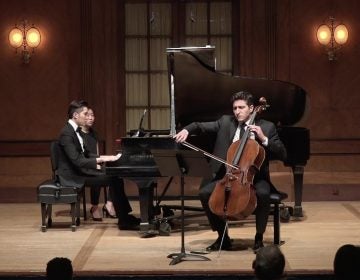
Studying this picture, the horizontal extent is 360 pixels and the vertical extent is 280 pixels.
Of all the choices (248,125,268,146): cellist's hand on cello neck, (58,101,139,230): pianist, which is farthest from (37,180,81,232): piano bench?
(248,125,268,146): cellist's hand on cello neck

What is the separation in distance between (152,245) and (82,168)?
51.3 inches

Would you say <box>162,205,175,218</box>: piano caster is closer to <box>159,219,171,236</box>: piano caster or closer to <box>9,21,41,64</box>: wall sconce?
<box>159,219,171,236</box>: piano caster

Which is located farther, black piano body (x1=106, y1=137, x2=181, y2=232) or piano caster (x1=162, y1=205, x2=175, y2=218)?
piano caster (x1=162, y1=205, x2=175, y2=218)

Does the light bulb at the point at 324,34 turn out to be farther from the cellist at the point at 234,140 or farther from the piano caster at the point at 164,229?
the piano caster at the point at 164,229

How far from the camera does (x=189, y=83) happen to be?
689 centimetres

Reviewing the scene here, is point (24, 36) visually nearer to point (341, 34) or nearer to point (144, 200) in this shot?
point (144, 200)

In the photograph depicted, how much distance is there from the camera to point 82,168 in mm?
7371

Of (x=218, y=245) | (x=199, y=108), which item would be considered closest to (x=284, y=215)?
(x=199, y=108)

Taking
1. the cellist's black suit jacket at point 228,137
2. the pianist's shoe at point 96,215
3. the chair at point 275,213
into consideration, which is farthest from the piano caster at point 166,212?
the cellist's black suit jacket at point 228,137

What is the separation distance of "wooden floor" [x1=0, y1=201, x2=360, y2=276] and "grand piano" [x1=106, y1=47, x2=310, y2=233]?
1.56ft

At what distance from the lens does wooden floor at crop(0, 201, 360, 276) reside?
5559 mm

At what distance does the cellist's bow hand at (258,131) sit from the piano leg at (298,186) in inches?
58.0

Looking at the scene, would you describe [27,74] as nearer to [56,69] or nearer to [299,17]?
[56,69]

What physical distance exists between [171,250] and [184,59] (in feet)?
5.55
